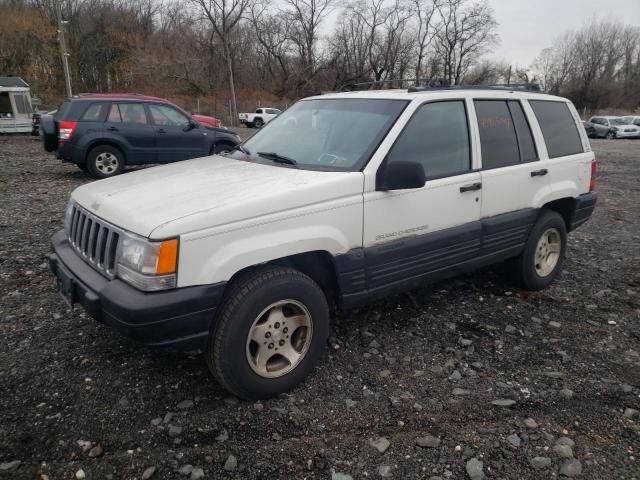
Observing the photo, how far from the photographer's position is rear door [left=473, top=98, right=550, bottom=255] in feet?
12.7

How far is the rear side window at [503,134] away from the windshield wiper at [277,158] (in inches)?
61.3

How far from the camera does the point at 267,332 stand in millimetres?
2836

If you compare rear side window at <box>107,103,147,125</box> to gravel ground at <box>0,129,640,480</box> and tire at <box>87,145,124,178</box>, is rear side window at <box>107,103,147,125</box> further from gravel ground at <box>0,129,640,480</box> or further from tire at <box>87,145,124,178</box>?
gravel ground at <box>0,129,640,480</box>

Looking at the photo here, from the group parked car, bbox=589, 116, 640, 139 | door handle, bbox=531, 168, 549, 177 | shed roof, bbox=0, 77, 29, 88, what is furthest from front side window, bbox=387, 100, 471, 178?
parked car, bbox=589, 116, 640, 139

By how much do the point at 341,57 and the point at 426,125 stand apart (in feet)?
189

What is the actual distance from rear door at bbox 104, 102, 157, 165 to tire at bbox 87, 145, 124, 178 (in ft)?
0.64

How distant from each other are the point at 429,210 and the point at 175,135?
342 inches

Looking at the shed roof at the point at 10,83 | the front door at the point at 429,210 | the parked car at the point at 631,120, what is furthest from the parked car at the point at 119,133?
the parked car at the point at 631,120

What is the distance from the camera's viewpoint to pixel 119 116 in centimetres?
1030

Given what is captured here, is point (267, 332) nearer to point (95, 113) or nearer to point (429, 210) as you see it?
point (429, 210)

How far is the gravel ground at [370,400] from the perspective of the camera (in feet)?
7.97

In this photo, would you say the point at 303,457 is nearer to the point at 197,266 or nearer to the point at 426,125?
the point at 197,266

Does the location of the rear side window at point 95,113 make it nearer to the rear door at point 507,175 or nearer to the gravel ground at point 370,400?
the gravel ground at point 370,400

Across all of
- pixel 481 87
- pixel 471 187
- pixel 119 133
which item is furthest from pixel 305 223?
pixel 119 133
